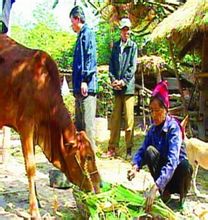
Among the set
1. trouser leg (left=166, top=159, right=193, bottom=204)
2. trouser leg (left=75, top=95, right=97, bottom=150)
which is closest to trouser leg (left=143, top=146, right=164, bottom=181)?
trouser leg (left=166, top=159, right=193, bottom=204)

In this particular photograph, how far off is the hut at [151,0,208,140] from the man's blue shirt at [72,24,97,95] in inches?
109

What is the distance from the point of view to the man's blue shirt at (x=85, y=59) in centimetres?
611

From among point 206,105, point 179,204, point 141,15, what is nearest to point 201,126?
point 206,105

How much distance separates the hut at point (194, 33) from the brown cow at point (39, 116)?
13.6 ft

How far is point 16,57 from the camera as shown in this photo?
4.87 m

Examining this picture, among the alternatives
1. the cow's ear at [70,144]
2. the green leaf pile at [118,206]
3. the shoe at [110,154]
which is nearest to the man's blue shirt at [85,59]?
the cow's ear at [70,144]

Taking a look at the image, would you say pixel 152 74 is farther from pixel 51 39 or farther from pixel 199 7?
pixel 51 39

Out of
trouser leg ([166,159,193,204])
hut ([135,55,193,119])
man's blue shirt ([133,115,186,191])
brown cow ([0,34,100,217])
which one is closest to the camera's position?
man's blue shirt ([133,115,186,191])

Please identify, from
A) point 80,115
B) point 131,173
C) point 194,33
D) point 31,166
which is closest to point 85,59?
point 80,115

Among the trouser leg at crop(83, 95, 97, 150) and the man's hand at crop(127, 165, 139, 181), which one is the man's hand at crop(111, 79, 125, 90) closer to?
the trouser leg at crop(83, 95, 97, 150)

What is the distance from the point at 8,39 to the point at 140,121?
1017cm

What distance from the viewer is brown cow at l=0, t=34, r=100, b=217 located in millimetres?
4637

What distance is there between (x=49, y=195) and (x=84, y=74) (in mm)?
1642

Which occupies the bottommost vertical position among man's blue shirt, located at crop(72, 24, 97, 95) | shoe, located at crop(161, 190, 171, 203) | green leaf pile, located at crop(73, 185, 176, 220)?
shoe, located at crop(161, 190, 171, 203)
